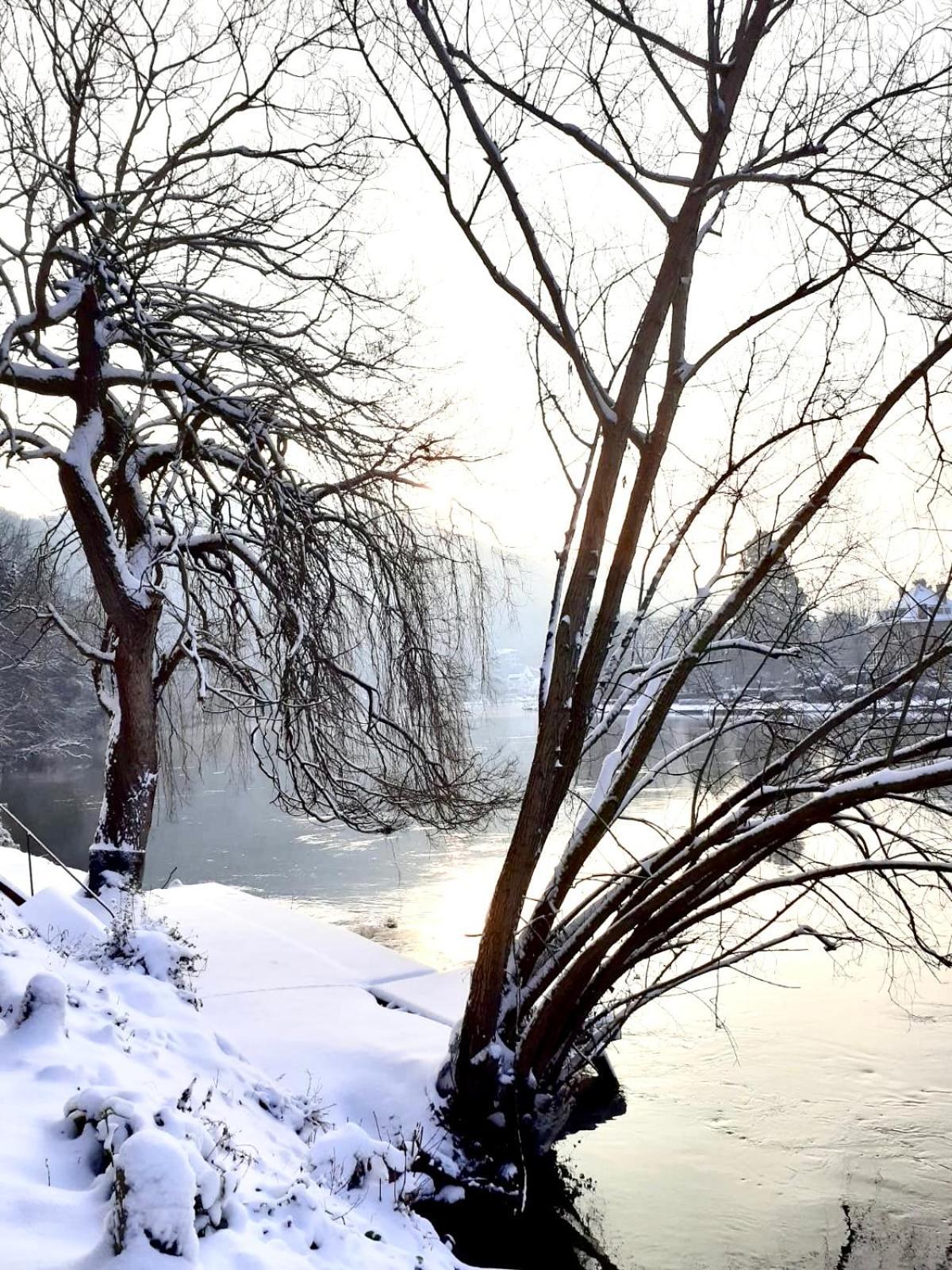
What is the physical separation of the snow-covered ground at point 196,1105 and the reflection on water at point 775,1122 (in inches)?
52.0

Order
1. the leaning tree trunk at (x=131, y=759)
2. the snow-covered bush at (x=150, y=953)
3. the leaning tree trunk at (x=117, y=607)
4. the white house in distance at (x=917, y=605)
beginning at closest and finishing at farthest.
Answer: the white house in distance at (x=917, y=605) → the snow-covered bush at (x=150, y=953) → the leaning tree trunk at (x=117, y=607) → the leaning tree trunk at (x=131, y=759)

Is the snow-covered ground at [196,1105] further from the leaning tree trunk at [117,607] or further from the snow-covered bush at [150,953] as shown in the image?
the leaning tree trunk at [117,607]

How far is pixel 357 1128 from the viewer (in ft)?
16.3

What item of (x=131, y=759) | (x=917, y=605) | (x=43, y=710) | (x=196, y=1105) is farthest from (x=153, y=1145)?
(x=43, y=710)

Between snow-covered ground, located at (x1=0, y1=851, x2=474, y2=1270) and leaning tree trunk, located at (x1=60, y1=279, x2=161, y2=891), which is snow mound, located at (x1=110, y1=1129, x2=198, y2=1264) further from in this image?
leaning tree trunk, located at (x1=60, y1=279, x2=161, y2=891)

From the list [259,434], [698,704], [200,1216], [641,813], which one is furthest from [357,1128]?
[698,704]

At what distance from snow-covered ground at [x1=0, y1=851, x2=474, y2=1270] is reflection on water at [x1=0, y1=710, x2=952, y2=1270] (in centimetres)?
132

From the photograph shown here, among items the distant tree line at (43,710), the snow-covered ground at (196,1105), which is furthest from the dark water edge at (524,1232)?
the distant tree line at (43,710)

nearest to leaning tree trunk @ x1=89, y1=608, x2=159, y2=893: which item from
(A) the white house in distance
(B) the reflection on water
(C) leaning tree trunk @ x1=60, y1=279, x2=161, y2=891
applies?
(C) leaning tree trunk @ x1=60, y1=279, x2=161, y2=891

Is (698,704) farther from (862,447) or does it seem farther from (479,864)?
(862,447)

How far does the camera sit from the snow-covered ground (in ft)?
9.32

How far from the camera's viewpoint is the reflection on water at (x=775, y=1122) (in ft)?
18.6

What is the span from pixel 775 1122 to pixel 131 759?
562 cm

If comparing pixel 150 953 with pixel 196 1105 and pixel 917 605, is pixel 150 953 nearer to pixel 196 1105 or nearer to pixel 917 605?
pixel 196 1105
